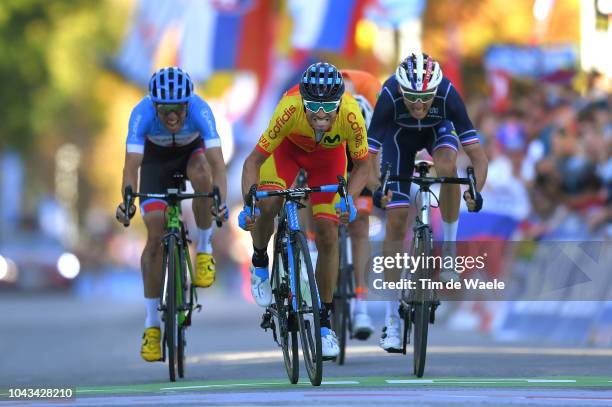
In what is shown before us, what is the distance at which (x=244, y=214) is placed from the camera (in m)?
12.3

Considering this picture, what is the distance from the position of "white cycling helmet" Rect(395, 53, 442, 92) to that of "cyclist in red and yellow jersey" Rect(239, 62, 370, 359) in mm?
504

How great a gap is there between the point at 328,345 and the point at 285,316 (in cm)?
49

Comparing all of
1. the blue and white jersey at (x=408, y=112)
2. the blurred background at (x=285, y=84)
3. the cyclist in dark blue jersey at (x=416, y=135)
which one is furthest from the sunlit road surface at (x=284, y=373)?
the blurred background at (x=285, y=84)

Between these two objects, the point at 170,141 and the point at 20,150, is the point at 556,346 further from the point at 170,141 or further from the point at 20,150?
the point at 20,150

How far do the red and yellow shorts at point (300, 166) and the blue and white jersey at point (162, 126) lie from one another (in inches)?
35.2

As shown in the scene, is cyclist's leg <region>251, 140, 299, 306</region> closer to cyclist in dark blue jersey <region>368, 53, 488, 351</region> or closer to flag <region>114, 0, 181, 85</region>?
cyclist in dark blue jersey <region>368, 53, 488, 351</region>

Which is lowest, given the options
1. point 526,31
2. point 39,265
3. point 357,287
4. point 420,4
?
point 357,287

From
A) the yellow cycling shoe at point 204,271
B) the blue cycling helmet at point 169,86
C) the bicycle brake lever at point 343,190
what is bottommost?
the yellow cycling shoe at point 204,271

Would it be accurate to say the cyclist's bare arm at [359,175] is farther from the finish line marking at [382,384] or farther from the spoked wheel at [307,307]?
the finish line marking at [382,384]

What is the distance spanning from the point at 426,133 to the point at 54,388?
3.39 m

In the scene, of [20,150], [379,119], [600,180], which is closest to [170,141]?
[379,119]

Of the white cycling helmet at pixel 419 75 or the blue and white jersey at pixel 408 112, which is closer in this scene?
the white cycling helmet at pixel 419 75

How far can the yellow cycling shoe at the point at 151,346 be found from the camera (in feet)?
46.0

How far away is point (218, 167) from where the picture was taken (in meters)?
13.9
